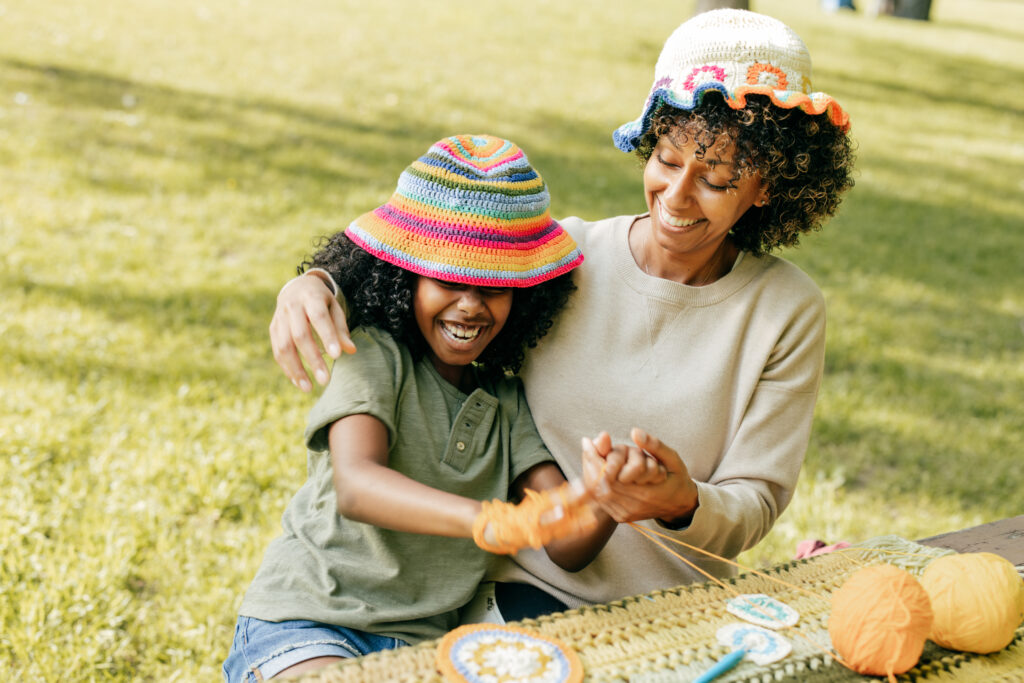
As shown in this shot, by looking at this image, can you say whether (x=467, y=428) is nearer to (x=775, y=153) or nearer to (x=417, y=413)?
(x=417, y=413)

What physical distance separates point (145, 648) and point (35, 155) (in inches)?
171

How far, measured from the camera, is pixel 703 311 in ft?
6.52

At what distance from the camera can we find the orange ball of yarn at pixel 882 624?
151cm

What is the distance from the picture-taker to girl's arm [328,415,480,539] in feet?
5.02

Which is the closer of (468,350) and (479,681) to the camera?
(479,681)

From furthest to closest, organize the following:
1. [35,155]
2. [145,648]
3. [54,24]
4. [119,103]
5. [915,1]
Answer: [915,1], [54,24], [119,103], [35,155], [145,648]

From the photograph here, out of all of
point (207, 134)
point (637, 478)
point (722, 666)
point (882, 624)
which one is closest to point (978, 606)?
point (882, 624)

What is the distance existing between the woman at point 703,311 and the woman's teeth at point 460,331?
0.72ft

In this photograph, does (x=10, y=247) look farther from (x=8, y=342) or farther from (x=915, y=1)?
(x=915, y=1)

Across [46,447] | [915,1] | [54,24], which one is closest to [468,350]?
[46,447]

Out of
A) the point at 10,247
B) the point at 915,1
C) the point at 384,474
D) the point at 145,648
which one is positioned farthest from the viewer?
the point at 915,1

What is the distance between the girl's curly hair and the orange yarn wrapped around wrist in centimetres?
53

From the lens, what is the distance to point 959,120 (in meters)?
10.1

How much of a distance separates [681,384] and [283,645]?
2.98 feet
